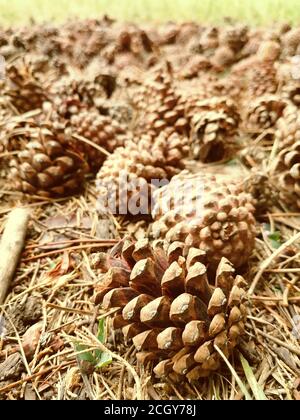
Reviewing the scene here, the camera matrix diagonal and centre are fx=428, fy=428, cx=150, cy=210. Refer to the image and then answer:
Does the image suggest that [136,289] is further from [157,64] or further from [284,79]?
[157,64]

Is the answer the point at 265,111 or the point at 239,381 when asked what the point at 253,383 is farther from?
the point at 265,111

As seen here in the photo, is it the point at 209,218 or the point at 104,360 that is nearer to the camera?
the point at 104,360

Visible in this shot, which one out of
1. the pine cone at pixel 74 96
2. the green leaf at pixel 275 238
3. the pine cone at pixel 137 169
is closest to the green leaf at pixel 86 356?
the pine cone at pixel 137 169

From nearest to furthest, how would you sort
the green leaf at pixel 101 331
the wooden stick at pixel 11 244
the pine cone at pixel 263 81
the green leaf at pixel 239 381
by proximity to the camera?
the green leaf at pixel 239 381
the green leaf at pixel 101 331
the wooden stick at pixel 11 244
the pine cone at pixel 263 81

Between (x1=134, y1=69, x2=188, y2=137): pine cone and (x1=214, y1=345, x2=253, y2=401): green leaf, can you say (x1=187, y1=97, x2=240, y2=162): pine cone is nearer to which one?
(x1=134, y1=69, x2=188, y2=137): pine cone

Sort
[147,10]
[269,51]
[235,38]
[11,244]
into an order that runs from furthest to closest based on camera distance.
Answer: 1. [147,10]
2. [235,38]
3. [269,51]
4. [11,244]

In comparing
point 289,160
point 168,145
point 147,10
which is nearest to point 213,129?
point 168,145

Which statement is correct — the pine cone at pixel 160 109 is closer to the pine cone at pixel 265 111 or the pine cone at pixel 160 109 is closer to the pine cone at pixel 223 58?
the pine cone at pixel 265 111
